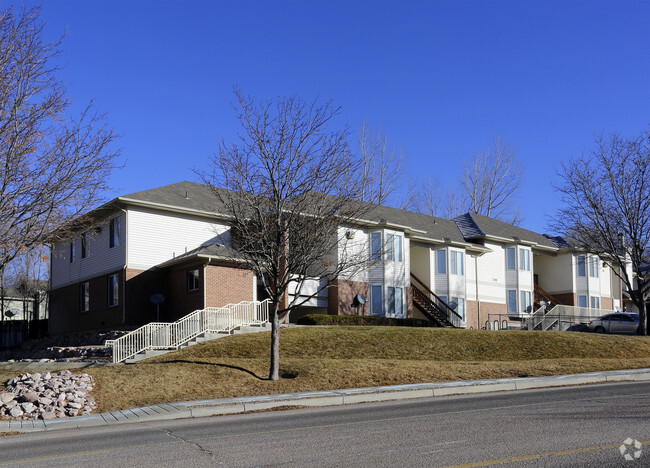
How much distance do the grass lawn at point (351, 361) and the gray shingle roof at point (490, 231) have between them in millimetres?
17513

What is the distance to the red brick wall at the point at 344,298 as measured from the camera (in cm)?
3572

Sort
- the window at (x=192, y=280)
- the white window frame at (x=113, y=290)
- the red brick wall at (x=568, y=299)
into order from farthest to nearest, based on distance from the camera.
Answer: the red brick wall at (x=568, y=299)
the white window frame at (x=113, y=290)
the window at (x=192, y=280)

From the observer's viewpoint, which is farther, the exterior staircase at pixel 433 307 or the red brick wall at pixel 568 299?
the red brick wall at pixel 568 299

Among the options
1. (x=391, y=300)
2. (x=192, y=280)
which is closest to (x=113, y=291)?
(x=192, y=280)

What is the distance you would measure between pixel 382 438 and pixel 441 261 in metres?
32.7

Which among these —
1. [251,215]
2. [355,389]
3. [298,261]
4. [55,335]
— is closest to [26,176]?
[251,215]

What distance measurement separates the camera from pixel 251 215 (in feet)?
62.7

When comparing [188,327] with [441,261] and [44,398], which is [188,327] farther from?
[441,261]

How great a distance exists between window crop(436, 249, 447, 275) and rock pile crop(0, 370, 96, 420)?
92.0 feet

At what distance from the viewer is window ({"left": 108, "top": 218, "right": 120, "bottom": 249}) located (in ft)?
103

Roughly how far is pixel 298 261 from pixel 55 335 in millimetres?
22892

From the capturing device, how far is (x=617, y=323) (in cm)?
3844

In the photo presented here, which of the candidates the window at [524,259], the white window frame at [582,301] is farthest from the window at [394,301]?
the white window frame at [582,301]

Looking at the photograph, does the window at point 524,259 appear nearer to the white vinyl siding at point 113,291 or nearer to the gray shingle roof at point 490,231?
the gray shingle roof at point 490,231
